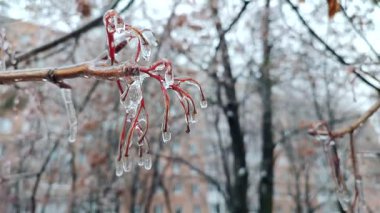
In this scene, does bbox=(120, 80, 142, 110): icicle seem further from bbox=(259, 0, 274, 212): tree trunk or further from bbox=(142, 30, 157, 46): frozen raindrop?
bbox=(259, 0, 274, 212): tree trunk

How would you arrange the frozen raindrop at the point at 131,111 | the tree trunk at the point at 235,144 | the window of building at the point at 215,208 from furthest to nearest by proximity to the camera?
1. the window of building at the point at 215,208
2. the tree trunk at the point at 235,144
3. the frozen raindrop at the point at 131,111

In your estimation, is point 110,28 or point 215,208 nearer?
point 110,28

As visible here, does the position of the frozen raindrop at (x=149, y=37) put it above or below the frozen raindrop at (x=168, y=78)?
above

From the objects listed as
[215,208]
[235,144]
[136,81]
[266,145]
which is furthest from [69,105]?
[215,208]

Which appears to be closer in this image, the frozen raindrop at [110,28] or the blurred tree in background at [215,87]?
the frozen raindrop at [110,28]

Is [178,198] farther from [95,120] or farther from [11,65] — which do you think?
[11,65]

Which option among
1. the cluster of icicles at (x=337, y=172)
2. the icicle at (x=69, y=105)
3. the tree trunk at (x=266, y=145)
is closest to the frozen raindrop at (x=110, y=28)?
the icicle at (x=69, y=105)

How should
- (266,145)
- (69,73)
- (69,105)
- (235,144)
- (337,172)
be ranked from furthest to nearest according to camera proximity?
(266,145) → (235,144) → (337,172) → (69,105) → (69,73)

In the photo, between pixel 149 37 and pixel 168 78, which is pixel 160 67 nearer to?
pixel 168 78

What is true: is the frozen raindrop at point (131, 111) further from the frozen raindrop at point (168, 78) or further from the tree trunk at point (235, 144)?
the tree trunk at point (235, 144)

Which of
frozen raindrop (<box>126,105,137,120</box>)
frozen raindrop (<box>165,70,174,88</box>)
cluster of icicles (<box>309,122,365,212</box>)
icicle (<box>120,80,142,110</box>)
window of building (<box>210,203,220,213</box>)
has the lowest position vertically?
window of building (<box>210,203,220,213</box>)

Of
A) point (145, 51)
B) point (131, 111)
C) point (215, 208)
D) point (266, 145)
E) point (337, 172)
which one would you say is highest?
point (145, 51)

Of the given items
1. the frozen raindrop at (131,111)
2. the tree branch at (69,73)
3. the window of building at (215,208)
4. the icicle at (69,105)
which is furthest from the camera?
the window of building at (215,208)

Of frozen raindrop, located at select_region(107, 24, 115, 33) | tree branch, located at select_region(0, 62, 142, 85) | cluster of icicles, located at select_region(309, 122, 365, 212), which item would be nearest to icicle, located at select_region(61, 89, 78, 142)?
tree branch, located at select_region(0, 62, 142, 85)
